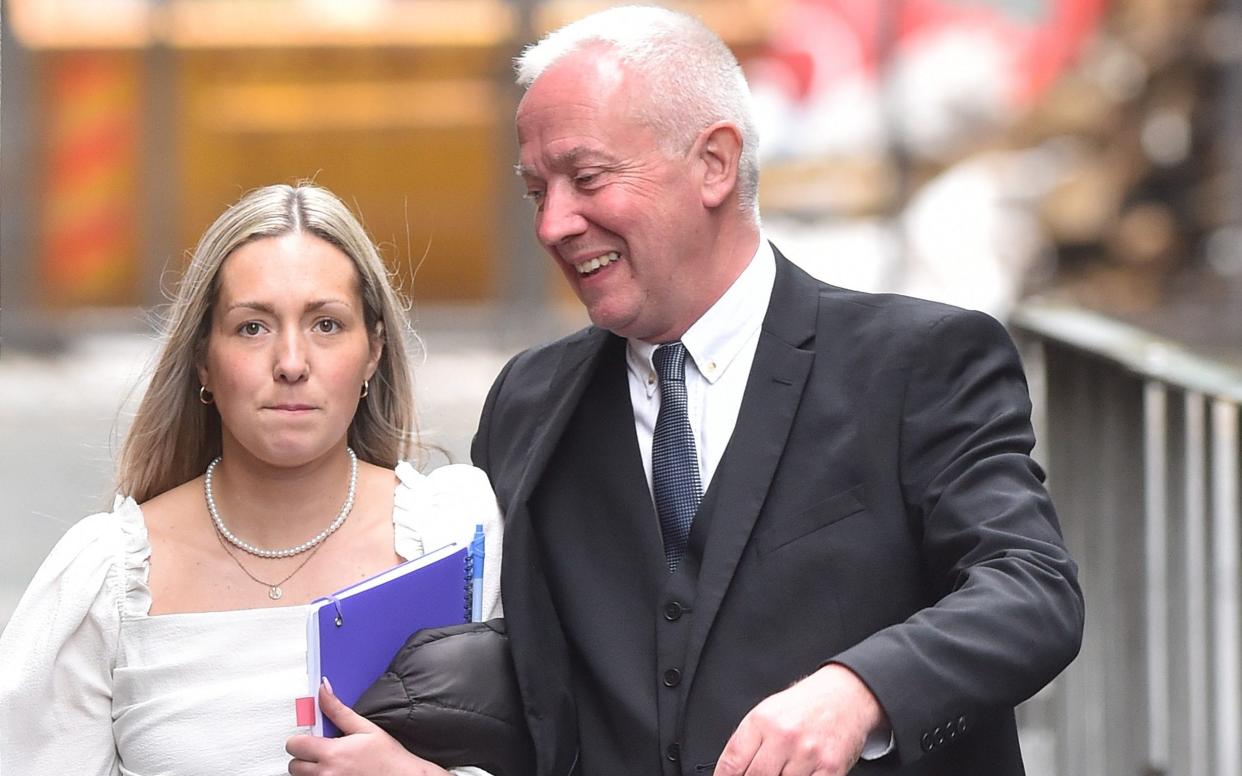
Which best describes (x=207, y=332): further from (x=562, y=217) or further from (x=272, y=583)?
(x=562, y=217)

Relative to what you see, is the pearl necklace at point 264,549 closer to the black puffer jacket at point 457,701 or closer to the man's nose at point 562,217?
the black puffer jacket at point 457,701

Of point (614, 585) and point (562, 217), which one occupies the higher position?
point (562, 217)

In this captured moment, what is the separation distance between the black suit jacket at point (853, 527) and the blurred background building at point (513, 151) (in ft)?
22.6

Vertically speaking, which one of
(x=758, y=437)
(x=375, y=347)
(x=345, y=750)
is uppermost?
(x=375, y=347)

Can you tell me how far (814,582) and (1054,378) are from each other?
86.9 inches

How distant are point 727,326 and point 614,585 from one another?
1.42 ft

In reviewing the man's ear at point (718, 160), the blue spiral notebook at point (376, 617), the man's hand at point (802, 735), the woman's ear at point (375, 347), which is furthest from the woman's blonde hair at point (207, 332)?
the man's hand at point (802, 735)

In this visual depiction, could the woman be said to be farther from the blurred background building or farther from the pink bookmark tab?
the blurred background building

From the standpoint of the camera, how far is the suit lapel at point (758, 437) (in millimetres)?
2777

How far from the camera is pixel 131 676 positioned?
278 centimetres

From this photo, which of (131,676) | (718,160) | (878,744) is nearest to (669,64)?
(718,160)

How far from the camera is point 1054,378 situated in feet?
15.8

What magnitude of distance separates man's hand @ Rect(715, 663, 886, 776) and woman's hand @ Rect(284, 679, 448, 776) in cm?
51

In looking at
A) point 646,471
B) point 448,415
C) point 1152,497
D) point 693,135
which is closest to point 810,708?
point 646,471
